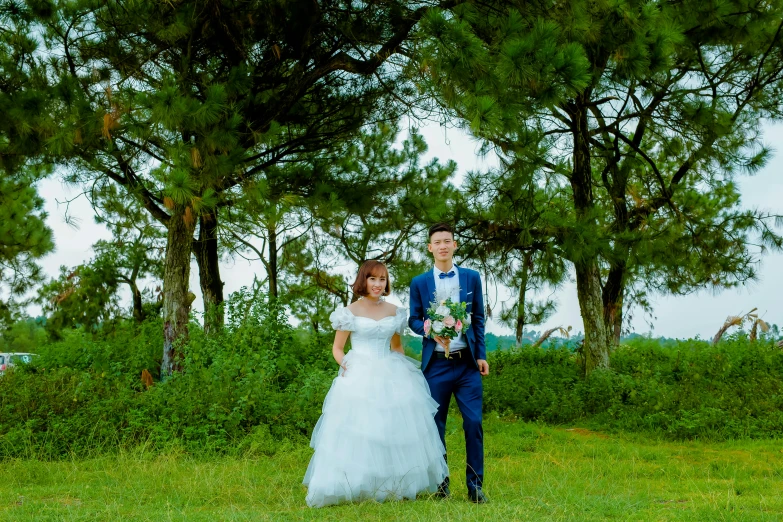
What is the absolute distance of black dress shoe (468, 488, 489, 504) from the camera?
4.93 metres

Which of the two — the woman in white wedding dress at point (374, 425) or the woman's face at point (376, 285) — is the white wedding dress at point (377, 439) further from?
the woman's face at point (376, 285)

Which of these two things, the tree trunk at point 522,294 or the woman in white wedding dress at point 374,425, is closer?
the woman in white wedding dress at point 374,425

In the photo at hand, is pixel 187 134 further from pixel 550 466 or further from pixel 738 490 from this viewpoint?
pixel 738 490

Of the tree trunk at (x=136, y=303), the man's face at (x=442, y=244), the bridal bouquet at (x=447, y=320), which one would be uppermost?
the tree trunk at (x=136, y=303)

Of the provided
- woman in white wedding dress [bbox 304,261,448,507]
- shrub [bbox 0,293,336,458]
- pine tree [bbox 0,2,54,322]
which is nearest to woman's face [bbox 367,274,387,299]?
woman in white wedding dress [bbox 304,261,448,507]

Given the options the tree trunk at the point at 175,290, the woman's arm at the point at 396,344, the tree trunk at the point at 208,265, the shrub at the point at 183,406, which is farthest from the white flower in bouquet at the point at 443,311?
the tree trunk at the point at 208,265

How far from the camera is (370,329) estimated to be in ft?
16.5

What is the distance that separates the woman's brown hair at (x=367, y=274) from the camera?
197 inches

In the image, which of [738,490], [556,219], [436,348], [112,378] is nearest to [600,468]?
[738,490]

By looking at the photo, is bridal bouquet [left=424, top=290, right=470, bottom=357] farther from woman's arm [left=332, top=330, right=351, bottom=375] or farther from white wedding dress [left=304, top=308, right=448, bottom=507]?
woman's arm [left=332, top=330, right=351, bottom=375]

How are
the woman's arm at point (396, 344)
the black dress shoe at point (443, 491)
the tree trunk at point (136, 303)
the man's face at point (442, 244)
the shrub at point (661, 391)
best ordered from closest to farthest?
the man's face at point (442, 244)
the black dress shoe at point (443, 491)
the woman's arm at point (396, 344)
the shrub at point (661, 391)
the tree trunk at point (136, 303)

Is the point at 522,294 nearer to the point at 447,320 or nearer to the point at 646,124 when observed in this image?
the point at 646,124

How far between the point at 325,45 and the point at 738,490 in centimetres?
745

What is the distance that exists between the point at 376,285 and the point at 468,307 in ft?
1.99
